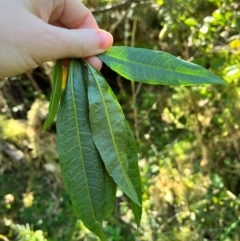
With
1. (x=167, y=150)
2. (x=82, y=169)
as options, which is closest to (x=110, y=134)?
(x=82, y=169)

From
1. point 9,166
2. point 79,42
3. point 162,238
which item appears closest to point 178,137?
point 162,238

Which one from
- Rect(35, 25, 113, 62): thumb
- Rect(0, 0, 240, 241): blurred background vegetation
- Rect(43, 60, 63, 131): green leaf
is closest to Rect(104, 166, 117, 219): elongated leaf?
Rect(43, 60, 63, 131): green leaf

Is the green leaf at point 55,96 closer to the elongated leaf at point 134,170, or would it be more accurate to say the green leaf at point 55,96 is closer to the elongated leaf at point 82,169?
the elongated leaf at point 82,169

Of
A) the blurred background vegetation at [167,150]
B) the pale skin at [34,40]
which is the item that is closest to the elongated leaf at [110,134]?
the pale skin at [34,40]

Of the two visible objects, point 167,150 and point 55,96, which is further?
point 167,150

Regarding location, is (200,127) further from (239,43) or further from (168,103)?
(239,43)

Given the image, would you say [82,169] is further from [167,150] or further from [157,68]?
[167,150]
